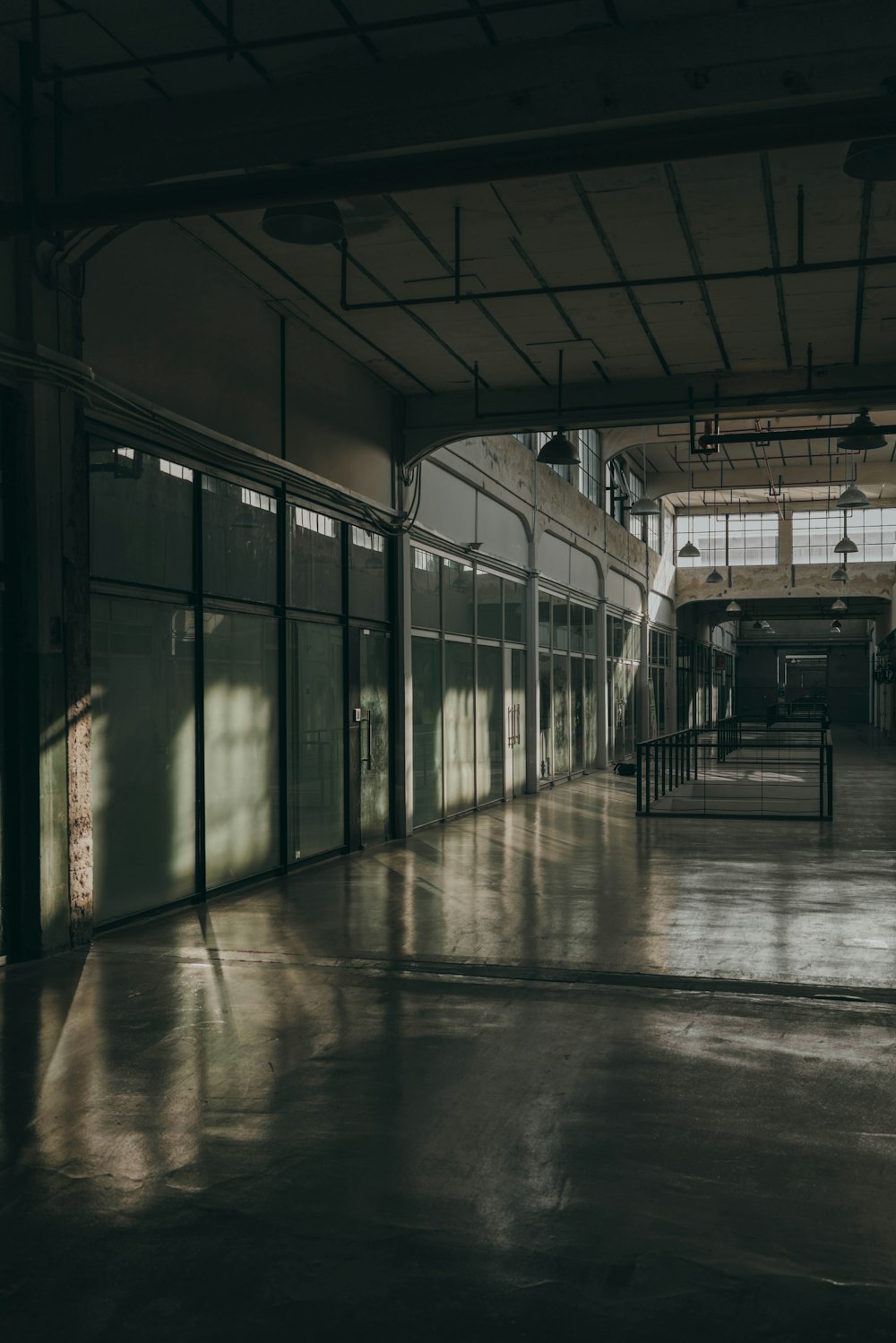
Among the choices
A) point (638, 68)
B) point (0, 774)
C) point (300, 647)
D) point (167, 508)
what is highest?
point (638, 68)

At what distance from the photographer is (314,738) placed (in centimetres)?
1202

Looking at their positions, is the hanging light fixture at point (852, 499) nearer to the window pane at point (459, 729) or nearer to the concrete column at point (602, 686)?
the concrete column at point (602, 686)

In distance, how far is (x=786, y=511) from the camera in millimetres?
37031

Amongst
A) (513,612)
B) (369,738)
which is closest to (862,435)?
(369,738)

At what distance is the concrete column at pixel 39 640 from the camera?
771 centimetres

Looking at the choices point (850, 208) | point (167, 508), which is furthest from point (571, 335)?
point (167, 508)

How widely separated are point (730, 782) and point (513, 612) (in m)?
5.31

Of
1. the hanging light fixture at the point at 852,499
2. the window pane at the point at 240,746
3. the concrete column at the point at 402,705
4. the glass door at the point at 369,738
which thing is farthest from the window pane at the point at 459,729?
the hanging light fixture at the point at 852,499

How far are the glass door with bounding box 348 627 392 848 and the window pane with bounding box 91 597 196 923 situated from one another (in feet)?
11.2

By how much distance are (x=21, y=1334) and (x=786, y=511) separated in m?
36.3

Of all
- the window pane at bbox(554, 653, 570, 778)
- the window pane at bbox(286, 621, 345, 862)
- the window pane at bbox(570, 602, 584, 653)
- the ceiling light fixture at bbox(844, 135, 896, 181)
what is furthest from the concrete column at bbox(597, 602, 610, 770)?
the ceiling light fixture at bbox(844, 135, 896, 181)

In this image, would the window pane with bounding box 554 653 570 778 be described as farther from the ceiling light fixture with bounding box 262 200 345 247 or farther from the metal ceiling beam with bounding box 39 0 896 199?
the metal ceiling beam with bounding box 39 0 896 199

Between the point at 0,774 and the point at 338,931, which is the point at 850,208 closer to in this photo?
the point at 338,931

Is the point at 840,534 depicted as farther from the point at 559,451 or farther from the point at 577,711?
the point at 559,451
